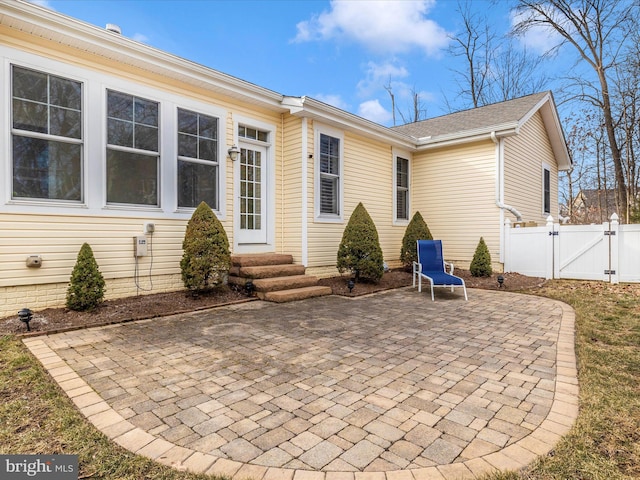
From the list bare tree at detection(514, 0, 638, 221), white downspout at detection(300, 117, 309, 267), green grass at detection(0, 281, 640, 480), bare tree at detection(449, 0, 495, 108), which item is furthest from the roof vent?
bare tree at detection(449, 0, 495, 108)

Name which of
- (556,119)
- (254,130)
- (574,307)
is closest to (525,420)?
(574,307)

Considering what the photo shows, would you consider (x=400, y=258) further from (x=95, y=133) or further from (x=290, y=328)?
(x=95, y=133)

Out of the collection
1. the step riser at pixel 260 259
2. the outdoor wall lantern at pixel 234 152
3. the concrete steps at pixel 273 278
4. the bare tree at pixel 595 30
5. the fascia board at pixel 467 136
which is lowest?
the concrete steps at pixel 273 278

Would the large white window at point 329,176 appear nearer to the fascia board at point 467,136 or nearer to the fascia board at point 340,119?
the fascia board at point 340,119

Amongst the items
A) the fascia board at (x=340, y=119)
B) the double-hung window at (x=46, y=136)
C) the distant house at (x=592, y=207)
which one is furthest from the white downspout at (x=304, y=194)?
the distant house at (x=592, y=207)

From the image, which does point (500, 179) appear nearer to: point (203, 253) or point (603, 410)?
point (203, 253)

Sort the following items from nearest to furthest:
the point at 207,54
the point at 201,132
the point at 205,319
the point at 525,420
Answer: the point at 525,420 → the point at 205,319 → the point at 201,132 → the point at 207,54

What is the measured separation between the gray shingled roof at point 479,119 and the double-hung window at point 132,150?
297 inches

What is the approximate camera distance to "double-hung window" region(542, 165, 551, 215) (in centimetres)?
1162

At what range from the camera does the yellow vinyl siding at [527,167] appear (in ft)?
30.8

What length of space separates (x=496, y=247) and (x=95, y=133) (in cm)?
895

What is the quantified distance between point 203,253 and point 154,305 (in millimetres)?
1047

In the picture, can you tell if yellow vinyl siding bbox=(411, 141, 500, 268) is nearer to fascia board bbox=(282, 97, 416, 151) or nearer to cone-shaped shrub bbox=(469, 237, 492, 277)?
cone-shaped shrub bbox=(469, 237, 492, 277)

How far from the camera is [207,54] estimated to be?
13953mm
